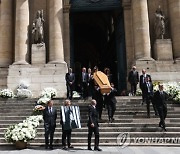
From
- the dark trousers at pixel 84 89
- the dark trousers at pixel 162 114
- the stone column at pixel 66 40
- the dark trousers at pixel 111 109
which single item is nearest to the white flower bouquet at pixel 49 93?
the dark trousers at pixel 84 89

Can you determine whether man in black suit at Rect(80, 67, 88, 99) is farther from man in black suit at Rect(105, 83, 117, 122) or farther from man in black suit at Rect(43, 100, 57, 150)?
man in black suit at Rect(43, 100, 57, 150)

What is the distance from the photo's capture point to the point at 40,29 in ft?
60.0

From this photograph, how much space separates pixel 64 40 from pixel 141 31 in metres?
5.00

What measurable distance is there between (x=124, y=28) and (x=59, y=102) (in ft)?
26.5

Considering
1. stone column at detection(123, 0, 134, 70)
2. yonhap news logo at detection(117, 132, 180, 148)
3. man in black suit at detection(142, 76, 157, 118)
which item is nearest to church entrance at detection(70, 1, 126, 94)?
stone column at detection(123, 0, 134, 70)

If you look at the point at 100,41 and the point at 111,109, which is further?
the point at 100,41

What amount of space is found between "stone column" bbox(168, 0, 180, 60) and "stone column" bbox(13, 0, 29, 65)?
9226mm

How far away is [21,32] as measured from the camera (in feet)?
60.2

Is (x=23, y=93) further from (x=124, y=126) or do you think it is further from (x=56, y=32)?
(x=124, y=126)

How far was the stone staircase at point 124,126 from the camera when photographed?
10.3 meters

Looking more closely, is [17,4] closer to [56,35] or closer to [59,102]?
[56,35]

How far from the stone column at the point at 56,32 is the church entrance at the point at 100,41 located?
148 centimetres

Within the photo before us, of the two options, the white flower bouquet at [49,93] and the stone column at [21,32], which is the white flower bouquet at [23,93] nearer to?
the white flower bouquet at [49,93]

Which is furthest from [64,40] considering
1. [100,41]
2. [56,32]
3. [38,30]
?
[100,41]
